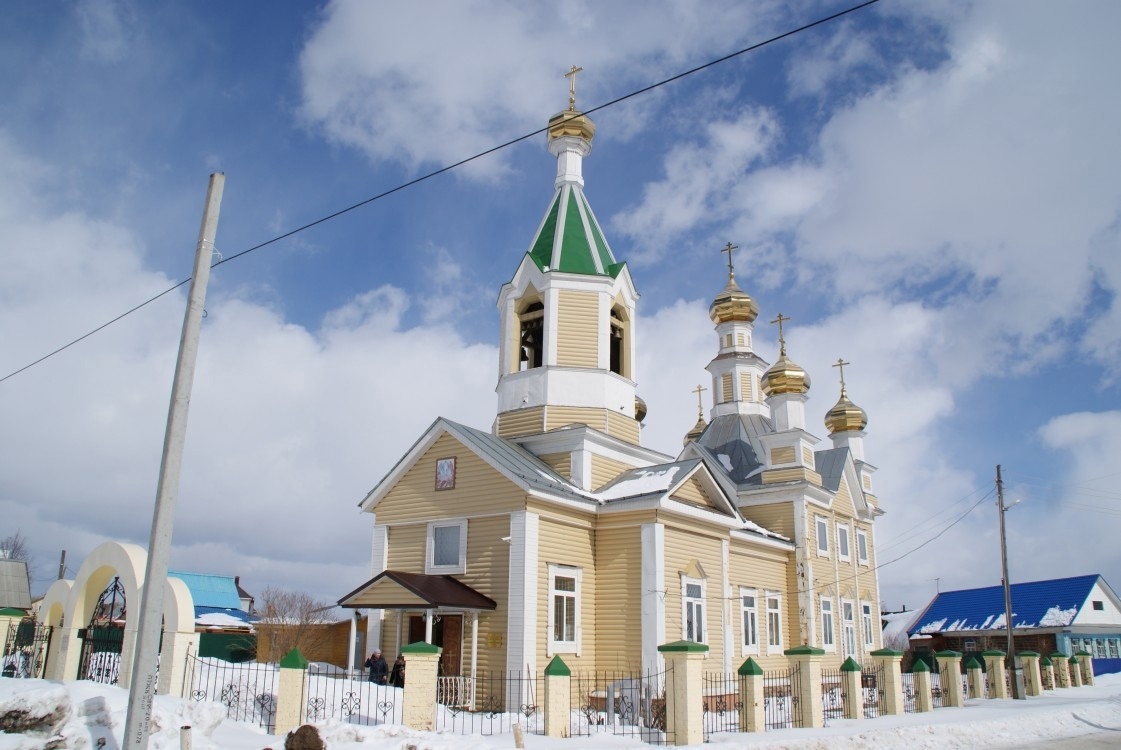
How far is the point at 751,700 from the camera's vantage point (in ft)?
44.8

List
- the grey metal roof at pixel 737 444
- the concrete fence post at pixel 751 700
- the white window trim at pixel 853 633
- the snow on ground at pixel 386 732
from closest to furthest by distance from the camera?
1. the snow on ground at pixel 386 732
2. the concrete fence post at pixel 751 700
3. the white window trim at pixel 853 633
4. the grey metal roof at pixel 737 444

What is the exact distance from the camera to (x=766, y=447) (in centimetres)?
2844

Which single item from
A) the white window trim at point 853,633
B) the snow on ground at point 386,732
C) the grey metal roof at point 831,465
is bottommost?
the snow on ground at point 386,732

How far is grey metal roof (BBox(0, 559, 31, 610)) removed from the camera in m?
36.2

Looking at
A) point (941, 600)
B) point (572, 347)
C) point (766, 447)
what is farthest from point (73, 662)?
point (941, 600)

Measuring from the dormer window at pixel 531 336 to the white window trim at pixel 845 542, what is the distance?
13.3m

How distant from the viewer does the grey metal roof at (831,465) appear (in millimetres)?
29312

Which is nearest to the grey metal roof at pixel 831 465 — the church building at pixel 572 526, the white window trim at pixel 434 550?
the church building at pixel 572 526

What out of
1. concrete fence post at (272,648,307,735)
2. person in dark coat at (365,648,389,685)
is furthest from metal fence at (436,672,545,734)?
concrete fence post at (272,648,307,735)

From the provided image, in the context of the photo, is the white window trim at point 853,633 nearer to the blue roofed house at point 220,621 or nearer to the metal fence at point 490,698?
the metal fence at point 490,698

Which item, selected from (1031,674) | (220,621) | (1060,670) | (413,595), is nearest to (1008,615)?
(1031,674)

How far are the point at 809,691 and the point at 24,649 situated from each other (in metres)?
13.8

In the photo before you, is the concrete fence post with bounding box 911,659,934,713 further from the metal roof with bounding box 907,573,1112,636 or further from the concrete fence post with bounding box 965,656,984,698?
the metal roof with bounding box 907,573,1112,636

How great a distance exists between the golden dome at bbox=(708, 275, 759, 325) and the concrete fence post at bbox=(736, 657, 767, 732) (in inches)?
879
